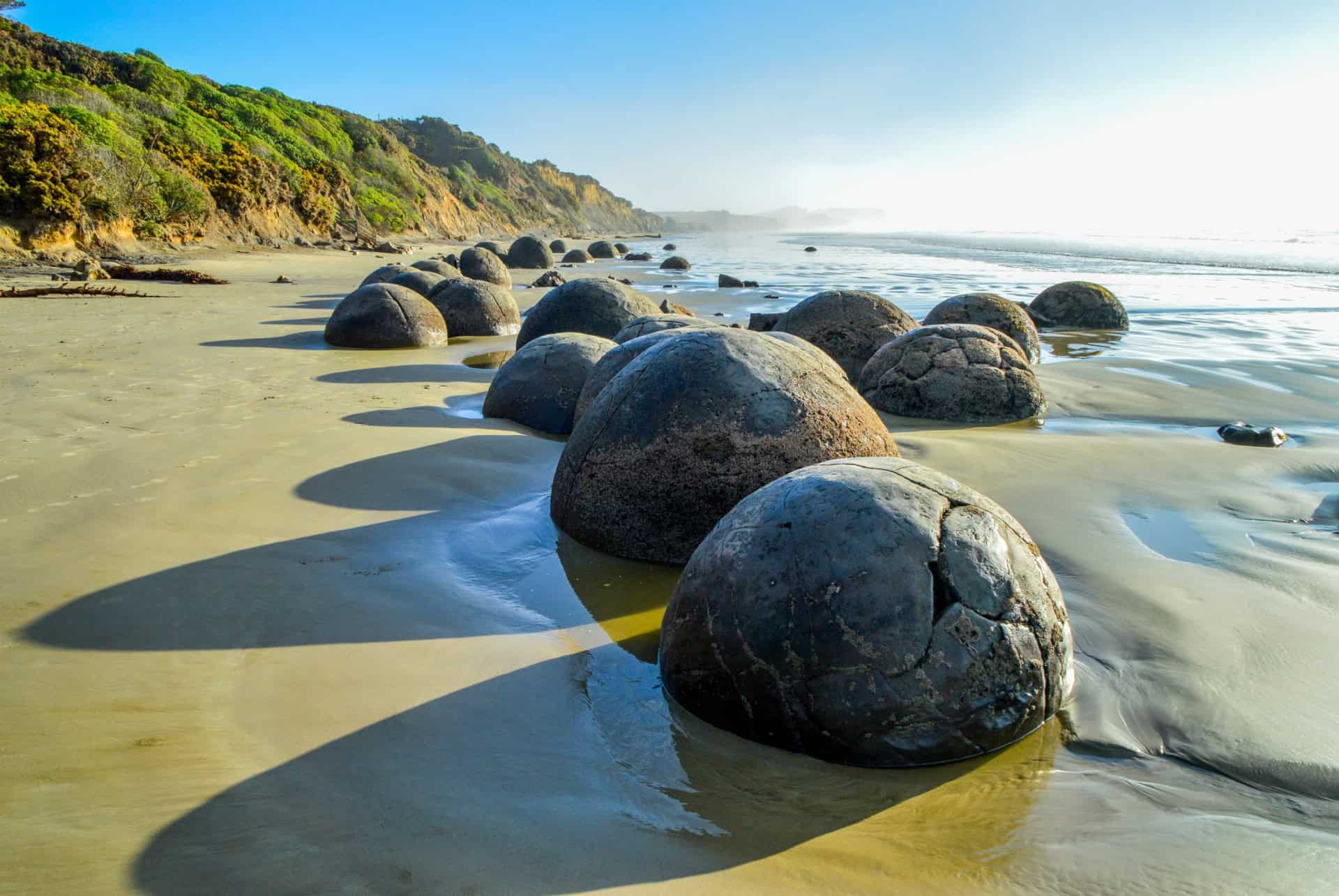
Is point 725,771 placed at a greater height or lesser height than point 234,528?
lesser

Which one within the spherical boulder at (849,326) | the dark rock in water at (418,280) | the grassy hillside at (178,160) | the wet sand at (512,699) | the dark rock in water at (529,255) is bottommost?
the wet sand at (512,699)

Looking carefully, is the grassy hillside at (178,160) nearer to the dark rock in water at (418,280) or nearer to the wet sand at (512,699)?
the dark rock in water at (418,280)

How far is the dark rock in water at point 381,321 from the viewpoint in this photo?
33.9ft

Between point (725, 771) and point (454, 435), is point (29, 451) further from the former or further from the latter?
point (725, 771)

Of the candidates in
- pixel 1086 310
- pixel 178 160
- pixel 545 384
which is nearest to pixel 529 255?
pixel 178 160

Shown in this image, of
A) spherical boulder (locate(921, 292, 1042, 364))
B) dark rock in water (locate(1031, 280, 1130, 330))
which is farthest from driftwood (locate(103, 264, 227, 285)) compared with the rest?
dark rock in water (locate(1031, 280, 1130, 330))

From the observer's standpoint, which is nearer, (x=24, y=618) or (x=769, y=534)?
(x=769, y=534)

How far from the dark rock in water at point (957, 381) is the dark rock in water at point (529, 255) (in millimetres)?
20465

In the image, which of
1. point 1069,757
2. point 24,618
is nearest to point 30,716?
point 24,618

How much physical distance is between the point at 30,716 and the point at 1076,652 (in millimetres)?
3521

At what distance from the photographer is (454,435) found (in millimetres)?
6160

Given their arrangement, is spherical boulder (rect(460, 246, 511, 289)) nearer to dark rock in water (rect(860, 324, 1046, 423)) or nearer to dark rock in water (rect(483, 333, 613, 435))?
dark rock in water (rect(483, 333, 613, 435))

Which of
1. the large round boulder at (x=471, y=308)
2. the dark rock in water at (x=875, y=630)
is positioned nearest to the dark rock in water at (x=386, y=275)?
the large round boulder at (x=471, y=308)

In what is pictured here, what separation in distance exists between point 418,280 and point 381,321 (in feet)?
9.47
